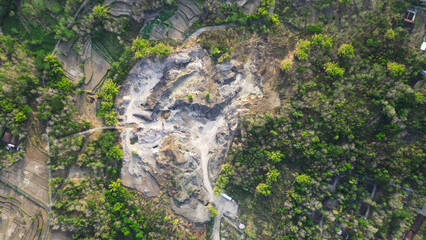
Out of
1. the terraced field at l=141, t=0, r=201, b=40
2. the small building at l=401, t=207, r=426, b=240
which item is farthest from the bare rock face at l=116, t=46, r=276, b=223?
the small building at l=401, t=207, r=426, b=240

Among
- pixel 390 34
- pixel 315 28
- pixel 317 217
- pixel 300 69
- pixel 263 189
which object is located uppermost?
pixel 390 34

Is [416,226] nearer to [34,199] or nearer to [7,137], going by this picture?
[34,199]

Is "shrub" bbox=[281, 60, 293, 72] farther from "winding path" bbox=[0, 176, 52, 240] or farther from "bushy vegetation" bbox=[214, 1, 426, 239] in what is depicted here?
"winding path" bbox=[0, 176, 52, 240]

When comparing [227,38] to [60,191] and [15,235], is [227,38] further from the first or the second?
[15,235]

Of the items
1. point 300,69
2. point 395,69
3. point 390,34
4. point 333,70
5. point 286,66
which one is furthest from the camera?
point 286,66

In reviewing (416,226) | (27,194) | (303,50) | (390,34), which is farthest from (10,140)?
(416,226)

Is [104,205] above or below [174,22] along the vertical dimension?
below
